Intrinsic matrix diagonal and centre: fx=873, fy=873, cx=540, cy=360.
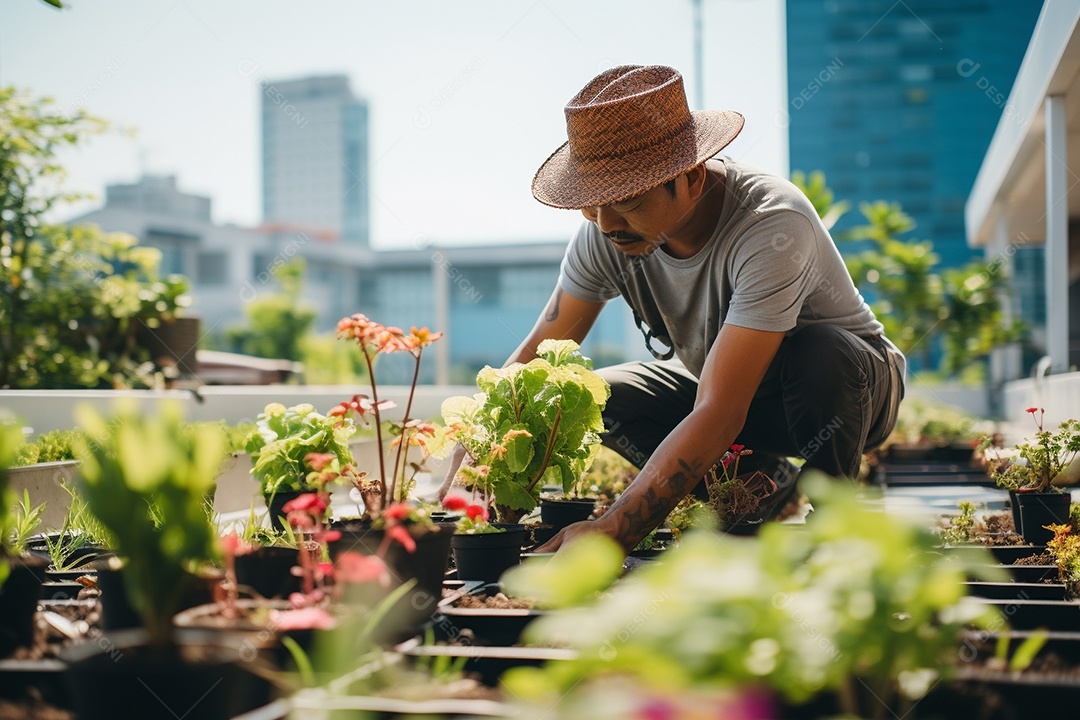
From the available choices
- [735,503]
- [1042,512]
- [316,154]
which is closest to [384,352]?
[735,503]

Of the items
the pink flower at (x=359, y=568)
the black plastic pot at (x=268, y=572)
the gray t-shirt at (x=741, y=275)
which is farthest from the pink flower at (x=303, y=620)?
the gray t-shirt at (x=741, y=275)

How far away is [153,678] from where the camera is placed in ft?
3.28

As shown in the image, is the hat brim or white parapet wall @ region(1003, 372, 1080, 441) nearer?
the hat brim

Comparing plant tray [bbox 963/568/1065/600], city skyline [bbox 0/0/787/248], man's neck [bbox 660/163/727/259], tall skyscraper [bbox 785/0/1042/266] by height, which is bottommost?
plant tray [bbox 963/568/1065/600]

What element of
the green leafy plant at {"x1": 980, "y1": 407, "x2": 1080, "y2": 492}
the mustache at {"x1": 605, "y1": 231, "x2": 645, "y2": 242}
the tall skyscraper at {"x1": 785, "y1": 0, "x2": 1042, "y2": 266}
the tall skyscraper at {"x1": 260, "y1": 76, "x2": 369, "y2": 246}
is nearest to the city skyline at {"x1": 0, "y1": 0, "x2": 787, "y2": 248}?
the mustache at {"x1": 605, "y1": 231, "x2": 645, "y2": 242}

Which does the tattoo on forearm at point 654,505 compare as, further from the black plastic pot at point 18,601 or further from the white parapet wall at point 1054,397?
the white parapet wall at point 1054,397

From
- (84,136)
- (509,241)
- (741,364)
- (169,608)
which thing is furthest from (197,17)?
(509,241)

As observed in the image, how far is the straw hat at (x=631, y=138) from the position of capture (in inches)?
90.2

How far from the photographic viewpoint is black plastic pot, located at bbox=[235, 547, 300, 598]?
5.16 feet

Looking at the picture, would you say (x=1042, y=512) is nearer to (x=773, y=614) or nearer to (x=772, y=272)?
(x=772, y=272)

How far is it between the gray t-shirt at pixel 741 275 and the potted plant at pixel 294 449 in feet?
3.39

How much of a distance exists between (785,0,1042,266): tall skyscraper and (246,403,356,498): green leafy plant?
281ft

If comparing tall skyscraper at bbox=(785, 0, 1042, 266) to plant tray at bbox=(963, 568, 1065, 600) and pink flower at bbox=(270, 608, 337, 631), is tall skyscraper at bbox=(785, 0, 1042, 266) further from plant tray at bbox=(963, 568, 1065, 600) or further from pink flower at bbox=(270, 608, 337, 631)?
pink flower at bbox=(270, 608, 337, 631)

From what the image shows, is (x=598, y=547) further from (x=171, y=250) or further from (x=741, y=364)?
(x=171, y=250)
